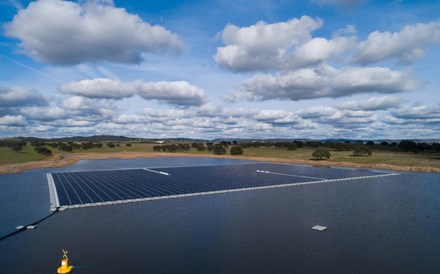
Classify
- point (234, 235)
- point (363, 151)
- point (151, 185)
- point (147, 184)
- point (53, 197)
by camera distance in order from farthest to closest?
point (363, 151), point (147, 184), point (151, 185), point (53, 197), point (234, 235)

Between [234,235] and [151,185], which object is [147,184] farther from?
[234,235]

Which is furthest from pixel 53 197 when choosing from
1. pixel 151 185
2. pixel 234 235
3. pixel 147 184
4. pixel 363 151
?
pixel 363 151

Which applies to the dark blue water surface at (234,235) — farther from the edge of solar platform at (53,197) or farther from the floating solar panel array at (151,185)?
the floating solar panel array at (151,185)

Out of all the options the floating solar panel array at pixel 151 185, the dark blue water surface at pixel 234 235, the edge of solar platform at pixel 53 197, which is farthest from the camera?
the floating solar panel array at pixel 151 185

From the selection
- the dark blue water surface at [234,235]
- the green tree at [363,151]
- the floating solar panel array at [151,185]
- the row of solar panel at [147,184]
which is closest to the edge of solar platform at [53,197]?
the floating solar panel array at [151,185]

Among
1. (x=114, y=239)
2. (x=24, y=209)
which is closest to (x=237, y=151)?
(x=24, y=209)

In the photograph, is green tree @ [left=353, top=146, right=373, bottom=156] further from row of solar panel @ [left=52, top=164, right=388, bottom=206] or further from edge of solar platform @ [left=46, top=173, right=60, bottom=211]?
edge of solar platform @ [left=46, top=173, right=60, bottom=211]

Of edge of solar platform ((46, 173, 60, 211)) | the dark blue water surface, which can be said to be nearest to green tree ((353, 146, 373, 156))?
the dark blue water surface

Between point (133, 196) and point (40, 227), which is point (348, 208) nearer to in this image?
point (133, 196)
